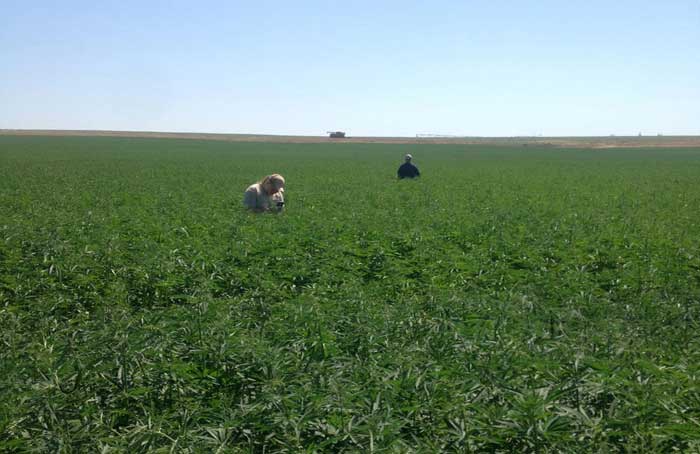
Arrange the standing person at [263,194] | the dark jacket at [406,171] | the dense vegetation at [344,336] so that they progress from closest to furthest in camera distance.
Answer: the dense vegetation at [344,336] < the standing person at [263,194] < the dark jacket at [406,171]

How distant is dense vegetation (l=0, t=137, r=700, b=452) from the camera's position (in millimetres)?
3664

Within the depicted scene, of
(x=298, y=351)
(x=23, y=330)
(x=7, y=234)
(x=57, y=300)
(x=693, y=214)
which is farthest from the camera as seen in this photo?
(x=693, y=214)

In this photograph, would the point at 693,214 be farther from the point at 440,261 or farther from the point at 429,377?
the point at 429,377

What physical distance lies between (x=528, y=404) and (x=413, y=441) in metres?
0.75

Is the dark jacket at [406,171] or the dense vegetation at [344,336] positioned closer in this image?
the dense vegetation at [344,336]

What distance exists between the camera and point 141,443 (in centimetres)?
360

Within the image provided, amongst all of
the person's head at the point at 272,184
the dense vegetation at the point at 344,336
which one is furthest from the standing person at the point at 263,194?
the dense vegetation at the point at 344,336

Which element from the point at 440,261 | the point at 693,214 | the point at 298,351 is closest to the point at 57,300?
the point at 298,351

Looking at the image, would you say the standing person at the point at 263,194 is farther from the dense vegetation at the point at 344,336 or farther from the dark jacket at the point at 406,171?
the dark jacket at the point at 406,171

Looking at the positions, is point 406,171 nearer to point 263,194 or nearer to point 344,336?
point 263,194

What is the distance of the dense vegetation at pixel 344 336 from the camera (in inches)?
144

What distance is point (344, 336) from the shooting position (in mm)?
5262

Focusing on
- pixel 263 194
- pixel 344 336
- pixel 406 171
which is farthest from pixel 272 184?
pixel 406 171

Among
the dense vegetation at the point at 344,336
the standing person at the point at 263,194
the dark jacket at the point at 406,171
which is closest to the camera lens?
the dense vegetation at the point at 344,336
